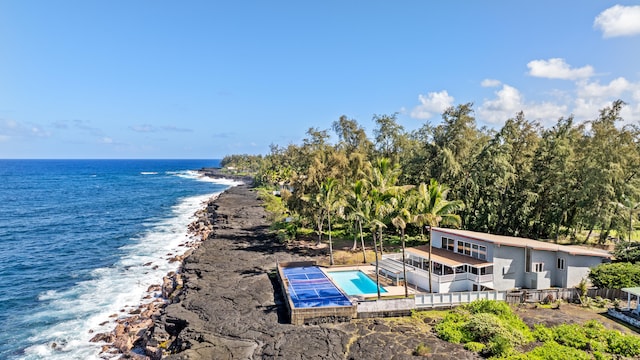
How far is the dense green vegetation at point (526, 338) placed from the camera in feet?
63.8

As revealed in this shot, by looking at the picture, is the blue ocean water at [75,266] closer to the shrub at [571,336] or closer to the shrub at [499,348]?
the shrub at [499,348]

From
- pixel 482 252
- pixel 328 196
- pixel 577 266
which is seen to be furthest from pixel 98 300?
pixel 577 266

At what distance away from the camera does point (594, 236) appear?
Result: 47750 millimetres

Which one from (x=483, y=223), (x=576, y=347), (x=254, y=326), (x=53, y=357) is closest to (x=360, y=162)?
(x=483, y=223)

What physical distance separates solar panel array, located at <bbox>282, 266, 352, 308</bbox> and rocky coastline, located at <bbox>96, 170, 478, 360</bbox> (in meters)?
1.22

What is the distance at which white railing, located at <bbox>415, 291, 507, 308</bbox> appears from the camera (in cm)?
2562

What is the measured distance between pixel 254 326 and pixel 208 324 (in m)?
3.15

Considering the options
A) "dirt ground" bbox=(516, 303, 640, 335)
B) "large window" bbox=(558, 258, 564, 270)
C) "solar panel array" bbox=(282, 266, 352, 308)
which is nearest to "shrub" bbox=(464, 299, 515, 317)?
"dirt ground" bbox=(516, 303, 640, 335)

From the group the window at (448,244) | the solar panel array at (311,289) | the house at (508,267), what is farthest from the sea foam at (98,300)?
the window at (448,244)

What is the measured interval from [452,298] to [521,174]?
22521mm

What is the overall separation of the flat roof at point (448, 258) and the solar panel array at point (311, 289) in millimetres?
7604

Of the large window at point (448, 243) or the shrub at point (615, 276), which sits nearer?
the shrub at point (615, 276)

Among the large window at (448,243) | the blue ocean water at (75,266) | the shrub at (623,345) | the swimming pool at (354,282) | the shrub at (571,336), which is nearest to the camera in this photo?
the shrub at (623,345)

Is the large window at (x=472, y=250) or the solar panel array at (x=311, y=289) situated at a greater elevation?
the large window at (x=472, y=250)
